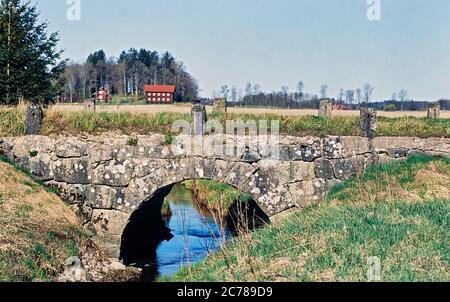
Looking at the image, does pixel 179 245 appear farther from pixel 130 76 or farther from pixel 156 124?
pixel 130 76

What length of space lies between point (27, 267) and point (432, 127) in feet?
29.4

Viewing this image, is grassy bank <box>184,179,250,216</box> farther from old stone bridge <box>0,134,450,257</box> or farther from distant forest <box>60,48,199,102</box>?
distant forest <box>60,48,199,102</box>

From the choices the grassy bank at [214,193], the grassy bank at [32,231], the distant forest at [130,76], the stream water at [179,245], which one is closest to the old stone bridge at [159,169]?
the grassy bank at [32,231]

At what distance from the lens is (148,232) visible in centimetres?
1658

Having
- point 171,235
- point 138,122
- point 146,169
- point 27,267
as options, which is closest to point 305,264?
point 27,267

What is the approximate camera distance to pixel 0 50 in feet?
67.5

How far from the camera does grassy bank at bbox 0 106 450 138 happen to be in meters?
13.3

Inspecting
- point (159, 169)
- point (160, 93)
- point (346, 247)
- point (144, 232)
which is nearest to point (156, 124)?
point (159, 169)

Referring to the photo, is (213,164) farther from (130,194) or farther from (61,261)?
(61,261)

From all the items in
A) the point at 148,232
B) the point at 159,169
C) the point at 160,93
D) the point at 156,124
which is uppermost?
the point at 160,93

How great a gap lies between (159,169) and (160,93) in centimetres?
2020

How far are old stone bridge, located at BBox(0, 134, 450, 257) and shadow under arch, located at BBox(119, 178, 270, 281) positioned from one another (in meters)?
0.42

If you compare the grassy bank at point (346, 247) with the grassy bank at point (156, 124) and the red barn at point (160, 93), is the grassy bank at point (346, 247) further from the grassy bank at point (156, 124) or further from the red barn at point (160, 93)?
the red barn at point (160, 93)

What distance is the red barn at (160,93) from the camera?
3165 centimetres
